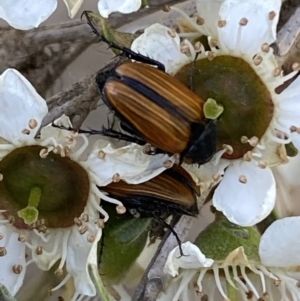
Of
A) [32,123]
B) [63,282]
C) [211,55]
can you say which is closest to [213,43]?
[211,55]

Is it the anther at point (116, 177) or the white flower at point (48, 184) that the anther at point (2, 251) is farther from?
the anther at point (116, 177)

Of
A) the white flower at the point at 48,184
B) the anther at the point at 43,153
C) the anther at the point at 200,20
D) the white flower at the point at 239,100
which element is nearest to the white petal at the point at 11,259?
the white flower at the point at 48,184

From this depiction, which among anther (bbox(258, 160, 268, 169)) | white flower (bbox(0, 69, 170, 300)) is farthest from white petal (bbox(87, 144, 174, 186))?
anther (bbox(258, 160, 268, 169))

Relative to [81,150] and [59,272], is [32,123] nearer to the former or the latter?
[81,150]

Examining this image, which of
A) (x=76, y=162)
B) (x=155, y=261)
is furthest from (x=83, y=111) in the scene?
(x=155, y=261)

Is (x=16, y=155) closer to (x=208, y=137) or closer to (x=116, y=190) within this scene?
(x=116, y=190)
